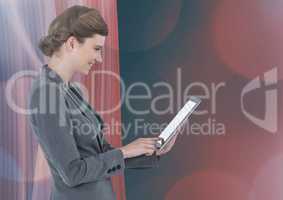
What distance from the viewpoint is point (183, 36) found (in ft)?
5.92

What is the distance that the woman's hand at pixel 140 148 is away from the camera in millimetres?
1051

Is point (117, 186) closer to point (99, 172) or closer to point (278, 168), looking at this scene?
point (278, 168)

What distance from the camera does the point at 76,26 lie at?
0.99m

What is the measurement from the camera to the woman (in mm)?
913

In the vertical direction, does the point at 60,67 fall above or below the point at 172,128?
above

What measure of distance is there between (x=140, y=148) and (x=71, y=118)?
0.22 meters

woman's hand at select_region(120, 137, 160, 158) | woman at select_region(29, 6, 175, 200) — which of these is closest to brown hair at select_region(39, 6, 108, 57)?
woman at select_region(29, 6, 175, 200)

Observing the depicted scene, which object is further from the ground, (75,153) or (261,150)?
(75,153)

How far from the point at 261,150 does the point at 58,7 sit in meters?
1.00

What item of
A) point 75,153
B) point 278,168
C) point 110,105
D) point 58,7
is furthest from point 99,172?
point 278,168
